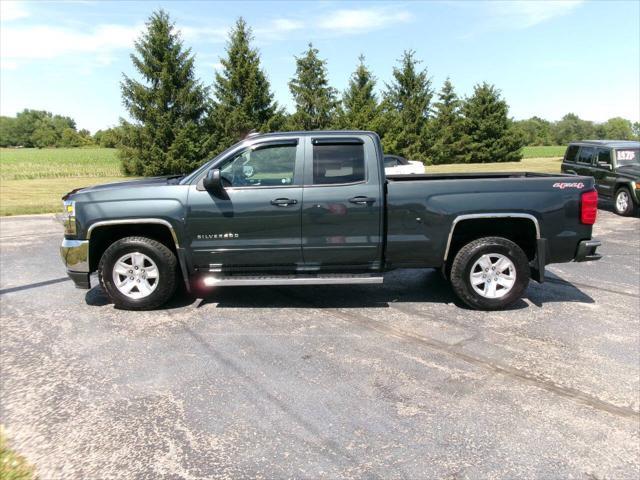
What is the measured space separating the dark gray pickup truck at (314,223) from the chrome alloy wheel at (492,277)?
1 centimetres

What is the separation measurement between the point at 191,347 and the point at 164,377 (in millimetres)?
592

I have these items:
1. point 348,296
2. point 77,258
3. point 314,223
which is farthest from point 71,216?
point 348,296

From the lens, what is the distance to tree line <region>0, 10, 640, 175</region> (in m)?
29.0

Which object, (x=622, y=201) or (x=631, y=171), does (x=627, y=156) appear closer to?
(x=631, y=171)

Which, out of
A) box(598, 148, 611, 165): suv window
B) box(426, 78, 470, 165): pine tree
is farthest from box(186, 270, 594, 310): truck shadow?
box(426, 78, 470, 165): pine tree

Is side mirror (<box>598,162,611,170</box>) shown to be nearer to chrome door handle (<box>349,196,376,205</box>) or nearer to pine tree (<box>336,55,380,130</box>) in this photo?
chrome door handle (<box>349,196,376,205</box>)

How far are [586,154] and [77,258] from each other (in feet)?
44.1

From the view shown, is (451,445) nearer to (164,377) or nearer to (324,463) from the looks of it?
(324,463)

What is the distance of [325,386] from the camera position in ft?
11.8

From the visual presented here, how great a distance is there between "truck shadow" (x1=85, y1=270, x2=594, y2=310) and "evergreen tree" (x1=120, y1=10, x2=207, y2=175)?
951 inches

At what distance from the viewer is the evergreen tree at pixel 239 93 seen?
30938 mm

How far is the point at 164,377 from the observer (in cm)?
375

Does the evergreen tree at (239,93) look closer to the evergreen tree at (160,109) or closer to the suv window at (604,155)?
the evergreen tree at (160,109)

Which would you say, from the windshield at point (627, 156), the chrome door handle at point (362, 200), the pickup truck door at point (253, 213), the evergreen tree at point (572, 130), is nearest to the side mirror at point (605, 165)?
the windshield at point (627, 156)
